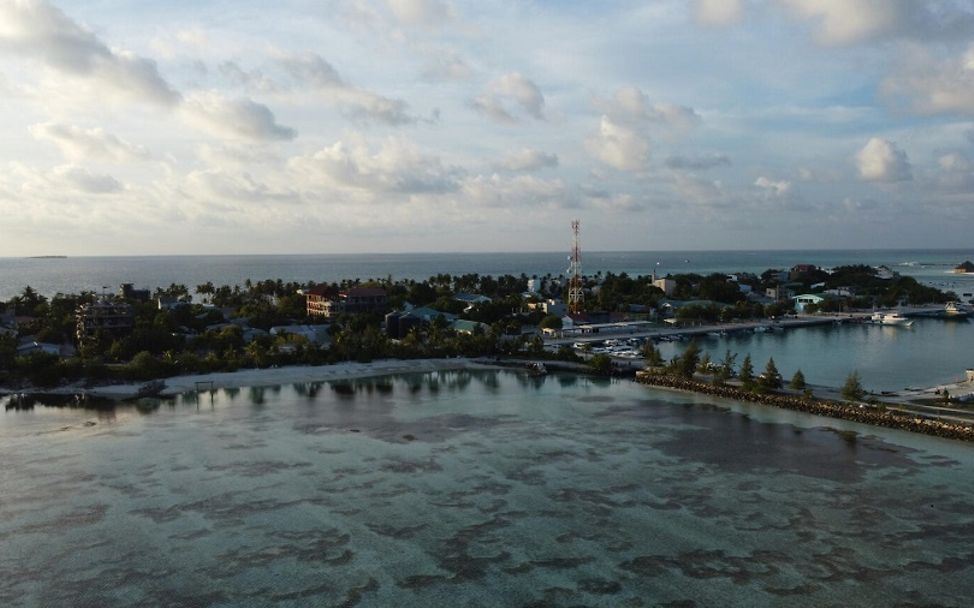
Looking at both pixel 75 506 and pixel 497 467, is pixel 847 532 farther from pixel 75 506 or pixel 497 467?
pixel 75 506

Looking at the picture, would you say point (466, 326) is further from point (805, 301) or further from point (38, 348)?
point (805, 301)

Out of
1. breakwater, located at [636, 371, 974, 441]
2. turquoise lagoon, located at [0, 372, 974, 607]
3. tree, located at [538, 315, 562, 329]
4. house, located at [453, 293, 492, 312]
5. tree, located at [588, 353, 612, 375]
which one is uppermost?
house, located at [453, 293, 492, 312]

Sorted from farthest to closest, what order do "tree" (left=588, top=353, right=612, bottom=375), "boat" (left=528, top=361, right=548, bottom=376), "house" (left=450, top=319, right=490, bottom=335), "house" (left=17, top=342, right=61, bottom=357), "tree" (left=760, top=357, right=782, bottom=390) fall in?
"house" (left=450, top=319, right=490, bottom=335)
"boat" (left=528, top=361, right=548, bottom=376)
"tree" (left=588, top=353, right=612, bottom=375)
"house" (left=17, top=342, right=61, bottom=357)
"tree" (left=760, top=357, right=782, bottom=390)

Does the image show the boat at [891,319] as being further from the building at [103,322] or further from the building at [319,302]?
the building at [103,322]

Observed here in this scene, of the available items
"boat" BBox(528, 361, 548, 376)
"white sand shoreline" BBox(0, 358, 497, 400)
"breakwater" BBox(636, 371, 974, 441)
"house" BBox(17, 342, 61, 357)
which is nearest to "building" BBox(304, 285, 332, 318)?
"white sand shoreline" BBox(0, 358, 497, 400)

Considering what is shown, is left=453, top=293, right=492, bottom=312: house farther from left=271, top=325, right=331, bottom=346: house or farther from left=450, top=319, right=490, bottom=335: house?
left=271, top=325, right=331, bottom=346: house

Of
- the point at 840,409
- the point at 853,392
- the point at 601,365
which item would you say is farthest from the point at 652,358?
the point at 840,409

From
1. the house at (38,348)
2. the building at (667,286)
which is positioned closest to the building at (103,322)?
the house at (38,348)
